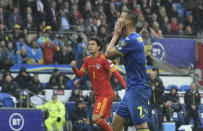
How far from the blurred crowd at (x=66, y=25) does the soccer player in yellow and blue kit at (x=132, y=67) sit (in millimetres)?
8911

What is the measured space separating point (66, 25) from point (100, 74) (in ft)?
31.4

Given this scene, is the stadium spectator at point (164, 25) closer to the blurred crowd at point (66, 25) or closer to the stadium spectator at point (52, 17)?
the blurred crowd at point (66, 25)

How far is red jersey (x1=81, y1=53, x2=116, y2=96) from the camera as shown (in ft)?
33.6

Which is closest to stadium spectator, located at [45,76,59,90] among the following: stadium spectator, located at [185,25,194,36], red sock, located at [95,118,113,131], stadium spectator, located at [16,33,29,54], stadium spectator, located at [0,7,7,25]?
stadium spectator, located at [16,33,29,54]

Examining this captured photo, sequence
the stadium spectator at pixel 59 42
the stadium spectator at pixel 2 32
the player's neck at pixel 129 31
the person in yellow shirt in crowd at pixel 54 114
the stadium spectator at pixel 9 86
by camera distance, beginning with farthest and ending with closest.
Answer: the stadium spectator at pixel 59 42 < the stadium spectator at pixel 2 32 < the stadium spectator at pixel 9 86 < the person in yellow shirt in crowd at pixel 54 114 < the player's neck at pixel 129 31

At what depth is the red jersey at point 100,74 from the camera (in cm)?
1024

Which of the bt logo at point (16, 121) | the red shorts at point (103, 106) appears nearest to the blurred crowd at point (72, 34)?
the bt logo at point (16, 121)

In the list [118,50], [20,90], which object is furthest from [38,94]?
[118,50]

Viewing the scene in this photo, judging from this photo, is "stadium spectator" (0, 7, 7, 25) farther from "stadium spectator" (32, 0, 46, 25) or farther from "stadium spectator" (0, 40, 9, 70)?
"stadium spectator" (0, 40, 9, 70)

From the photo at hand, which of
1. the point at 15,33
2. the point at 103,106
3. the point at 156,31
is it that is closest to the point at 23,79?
the point at 15,33

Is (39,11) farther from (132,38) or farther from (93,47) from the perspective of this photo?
(132,38)

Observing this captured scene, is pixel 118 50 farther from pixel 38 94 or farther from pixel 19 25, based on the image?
pixel 19 25

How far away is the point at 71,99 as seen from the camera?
50.1 ft

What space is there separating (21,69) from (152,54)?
20.6 feet
